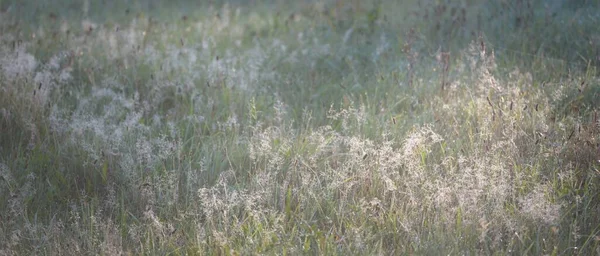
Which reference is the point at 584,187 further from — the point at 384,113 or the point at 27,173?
the point at 27,173

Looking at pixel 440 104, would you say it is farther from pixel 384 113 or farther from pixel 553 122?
pixel 553 122

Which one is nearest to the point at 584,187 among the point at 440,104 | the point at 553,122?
the point at 553,122

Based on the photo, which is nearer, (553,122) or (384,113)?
(553,122)

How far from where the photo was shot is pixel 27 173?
356 centimetres

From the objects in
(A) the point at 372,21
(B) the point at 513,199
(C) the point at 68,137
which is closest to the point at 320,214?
(B) the point at 513,199

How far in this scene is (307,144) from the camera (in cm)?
363

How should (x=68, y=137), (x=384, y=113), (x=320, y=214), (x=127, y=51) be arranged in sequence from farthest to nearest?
1. (x=127, y=51)
2. (x=384, y=113)
3. (x=68, y=137)
4. (x=320, y=214)

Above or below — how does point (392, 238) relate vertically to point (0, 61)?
below

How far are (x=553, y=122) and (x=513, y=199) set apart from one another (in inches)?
37.4

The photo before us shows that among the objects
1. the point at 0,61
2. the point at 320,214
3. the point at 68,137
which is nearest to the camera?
the point at 320,214

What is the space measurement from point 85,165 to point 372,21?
374cm

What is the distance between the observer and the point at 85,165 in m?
3.51

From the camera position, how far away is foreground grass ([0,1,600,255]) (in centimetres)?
283

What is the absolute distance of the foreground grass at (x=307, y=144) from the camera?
283 cm
